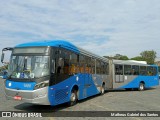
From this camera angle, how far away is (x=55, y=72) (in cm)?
1038

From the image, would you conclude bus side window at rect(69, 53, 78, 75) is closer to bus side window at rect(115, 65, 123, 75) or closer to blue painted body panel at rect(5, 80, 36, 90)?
blue painted body panel at rect(5, 80, 36, 90)

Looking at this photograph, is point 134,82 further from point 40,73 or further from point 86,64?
point 40,73

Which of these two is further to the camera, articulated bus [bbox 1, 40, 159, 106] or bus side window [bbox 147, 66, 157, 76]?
bus side window [bbox 147, 66, 157, 76]

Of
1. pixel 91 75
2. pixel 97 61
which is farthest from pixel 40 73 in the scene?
pixel 97 61

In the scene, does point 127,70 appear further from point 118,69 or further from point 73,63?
point 73,63

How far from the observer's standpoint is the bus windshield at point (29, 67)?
993 cm

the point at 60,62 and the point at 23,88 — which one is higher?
the point at 60,62

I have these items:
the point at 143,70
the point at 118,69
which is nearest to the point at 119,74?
the point at 118,69

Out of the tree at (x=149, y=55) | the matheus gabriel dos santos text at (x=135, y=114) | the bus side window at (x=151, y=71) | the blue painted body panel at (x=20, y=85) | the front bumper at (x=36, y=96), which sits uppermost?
the tree at (x=149, y=55)

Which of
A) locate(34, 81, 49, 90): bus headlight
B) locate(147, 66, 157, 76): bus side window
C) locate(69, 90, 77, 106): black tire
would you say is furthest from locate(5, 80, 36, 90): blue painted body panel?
locate(147, 66, 157, 76): bus side window

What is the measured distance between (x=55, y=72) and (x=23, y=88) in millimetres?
1473

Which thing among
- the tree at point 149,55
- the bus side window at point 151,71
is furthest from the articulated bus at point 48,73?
the tree at point 149,55

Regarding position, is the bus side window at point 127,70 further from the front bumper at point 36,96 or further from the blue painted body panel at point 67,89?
the front bumper at point 36,96

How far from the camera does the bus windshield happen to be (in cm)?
993
